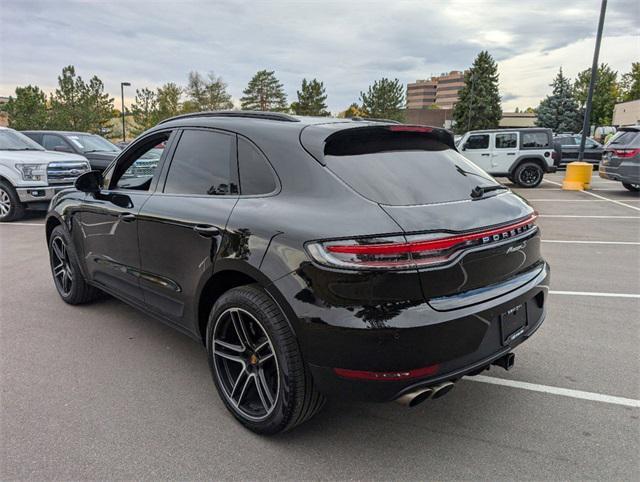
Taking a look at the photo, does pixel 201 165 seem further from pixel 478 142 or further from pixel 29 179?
pixel 478 142

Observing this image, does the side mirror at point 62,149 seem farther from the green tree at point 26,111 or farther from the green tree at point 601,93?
the green tree at point 601,93

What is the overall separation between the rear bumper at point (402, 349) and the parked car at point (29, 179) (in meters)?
9.36

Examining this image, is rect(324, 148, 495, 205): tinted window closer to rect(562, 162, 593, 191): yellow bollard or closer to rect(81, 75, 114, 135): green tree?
rect(562, 162, 593, 191): yellow bollard

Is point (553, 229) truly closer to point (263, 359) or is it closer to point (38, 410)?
point (263, 359)

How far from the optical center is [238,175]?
112 inches

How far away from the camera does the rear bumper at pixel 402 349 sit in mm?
2115

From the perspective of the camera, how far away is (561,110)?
180ft

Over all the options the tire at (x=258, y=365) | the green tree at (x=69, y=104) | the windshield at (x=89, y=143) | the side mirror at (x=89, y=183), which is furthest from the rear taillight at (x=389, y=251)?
the green tree at (x=69, y=104)

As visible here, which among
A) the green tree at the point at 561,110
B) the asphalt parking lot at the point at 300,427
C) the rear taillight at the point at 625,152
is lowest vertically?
the asphalt parking lot at the point at 300,427

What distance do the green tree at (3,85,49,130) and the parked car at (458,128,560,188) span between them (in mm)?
32511

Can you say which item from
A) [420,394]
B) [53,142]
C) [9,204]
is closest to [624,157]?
[420,394]

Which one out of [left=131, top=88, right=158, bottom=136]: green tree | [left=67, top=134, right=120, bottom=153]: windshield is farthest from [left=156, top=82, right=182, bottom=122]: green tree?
[left=67, top=134, right=120, bottom=153]: windshield

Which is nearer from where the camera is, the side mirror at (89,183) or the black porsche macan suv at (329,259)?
the black porsche macan suv at (329,259)


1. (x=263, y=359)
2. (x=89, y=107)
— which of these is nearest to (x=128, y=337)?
(x=263, y=359)
